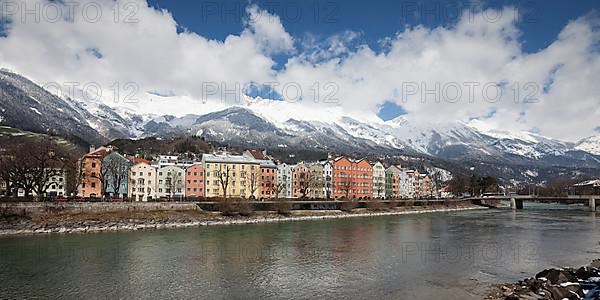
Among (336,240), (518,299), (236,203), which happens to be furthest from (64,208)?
(518,299)

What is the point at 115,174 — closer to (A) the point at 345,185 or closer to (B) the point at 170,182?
(B) the point at 170,182

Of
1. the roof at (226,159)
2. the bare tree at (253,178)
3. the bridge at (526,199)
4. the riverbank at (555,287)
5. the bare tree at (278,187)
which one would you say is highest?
the roof at (226,159)

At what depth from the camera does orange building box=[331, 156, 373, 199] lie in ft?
331

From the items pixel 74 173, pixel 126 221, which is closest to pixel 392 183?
pixel 74 173

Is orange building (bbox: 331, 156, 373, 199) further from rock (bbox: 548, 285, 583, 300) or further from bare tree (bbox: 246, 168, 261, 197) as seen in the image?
rock (bbox: 548, 285, 583, 300)

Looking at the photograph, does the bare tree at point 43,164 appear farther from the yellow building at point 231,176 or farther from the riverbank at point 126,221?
the yellow building at point 231,176

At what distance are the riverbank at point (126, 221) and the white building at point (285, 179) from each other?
29130 millimetres

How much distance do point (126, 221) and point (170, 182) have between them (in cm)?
3118

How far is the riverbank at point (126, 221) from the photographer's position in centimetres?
4450

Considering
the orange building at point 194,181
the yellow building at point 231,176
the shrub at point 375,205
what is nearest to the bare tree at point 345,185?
the shrub at point 375,205

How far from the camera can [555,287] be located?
17781 mm

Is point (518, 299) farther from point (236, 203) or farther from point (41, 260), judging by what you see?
point (236, 203)

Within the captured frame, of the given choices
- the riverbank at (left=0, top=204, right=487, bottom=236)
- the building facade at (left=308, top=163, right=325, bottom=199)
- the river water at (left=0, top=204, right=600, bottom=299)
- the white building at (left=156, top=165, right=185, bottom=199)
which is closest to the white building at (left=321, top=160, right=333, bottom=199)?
the building facade at (left=308, top=163, right=325, bottom=199)

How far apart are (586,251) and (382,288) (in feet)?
71.0
